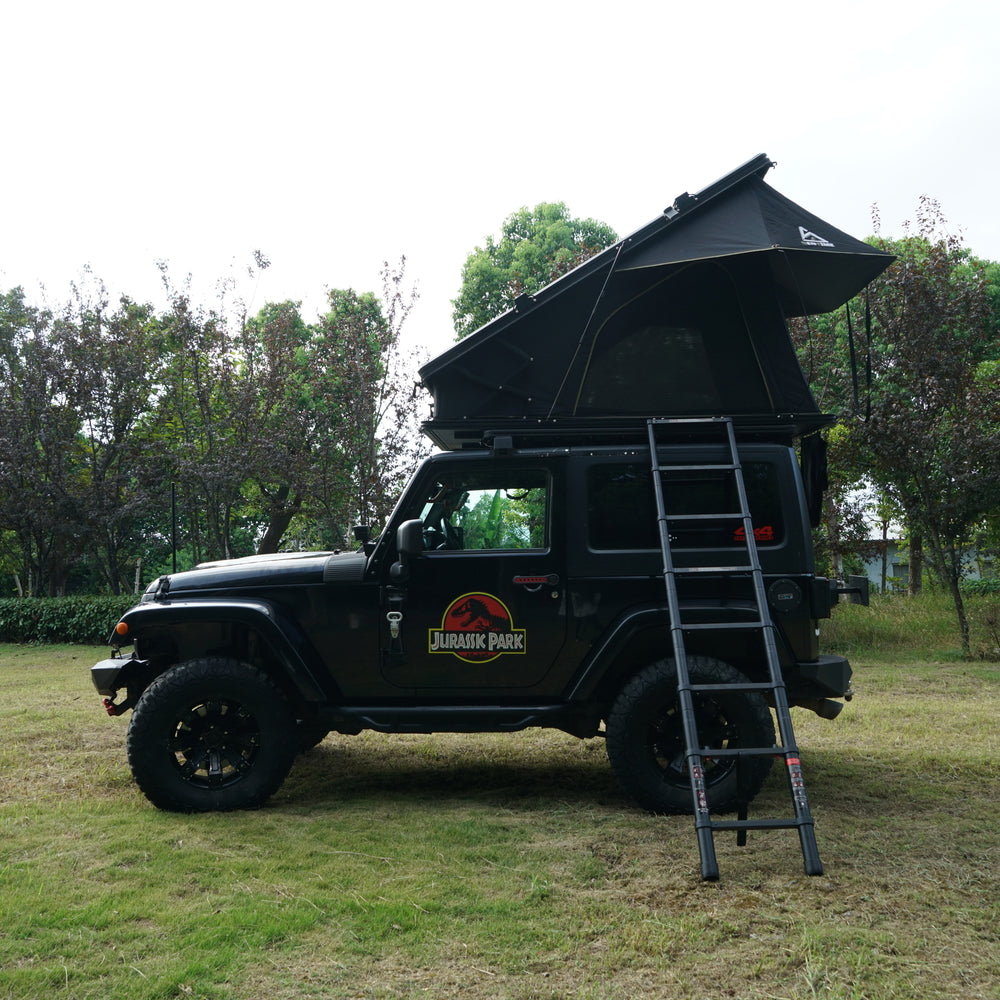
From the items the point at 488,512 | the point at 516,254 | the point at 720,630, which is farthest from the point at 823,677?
the point at 516,254

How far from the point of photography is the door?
17.0 ft

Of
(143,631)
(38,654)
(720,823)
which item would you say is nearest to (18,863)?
(143,631)

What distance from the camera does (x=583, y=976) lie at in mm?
3080

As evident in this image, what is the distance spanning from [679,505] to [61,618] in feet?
45.2

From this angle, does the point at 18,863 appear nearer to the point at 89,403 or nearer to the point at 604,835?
the point at 604,835

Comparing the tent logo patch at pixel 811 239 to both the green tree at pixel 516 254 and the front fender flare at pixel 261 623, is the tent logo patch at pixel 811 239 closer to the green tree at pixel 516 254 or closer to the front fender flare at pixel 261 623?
the front fender flare at pixel 261 623

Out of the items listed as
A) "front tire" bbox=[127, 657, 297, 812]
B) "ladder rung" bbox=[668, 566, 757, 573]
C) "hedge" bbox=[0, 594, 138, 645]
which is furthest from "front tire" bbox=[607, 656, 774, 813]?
"hedge" bbox=[0, 594, 138, 645]

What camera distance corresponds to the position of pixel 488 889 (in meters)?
3.91

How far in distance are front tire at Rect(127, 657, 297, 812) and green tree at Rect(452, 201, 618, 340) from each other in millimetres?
22721

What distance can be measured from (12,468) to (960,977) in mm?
17483

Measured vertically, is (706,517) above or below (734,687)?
above

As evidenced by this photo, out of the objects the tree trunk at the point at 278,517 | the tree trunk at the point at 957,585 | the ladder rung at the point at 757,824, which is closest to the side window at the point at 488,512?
the ladder rung at the point at 757,824

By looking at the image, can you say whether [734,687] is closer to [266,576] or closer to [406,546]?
[406,546]

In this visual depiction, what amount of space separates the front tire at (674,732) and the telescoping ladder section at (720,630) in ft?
0.31
